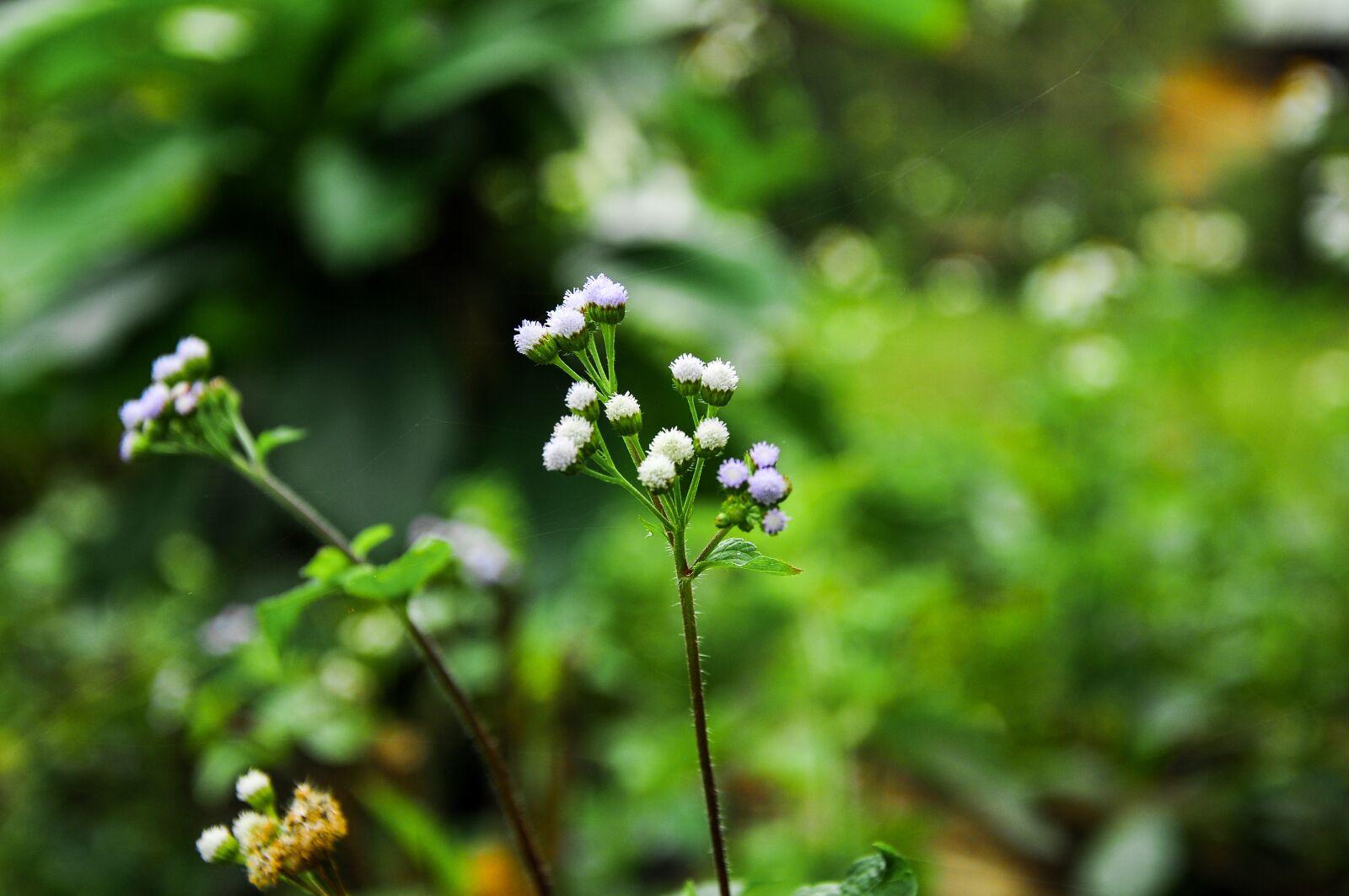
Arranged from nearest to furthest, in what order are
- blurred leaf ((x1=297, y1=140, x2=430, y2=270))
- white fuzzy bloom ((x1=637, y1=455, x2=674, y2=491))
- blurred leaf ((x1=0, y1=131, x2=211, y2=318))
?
white fuzzy bloom ((x1=637, y1=455, x2=674, y2=491)) → blurred leaf ((x1=297, y1=140, x2=430, y2=270)) → blurred leaf ((x1=0, y1=131, x2=211, y2=318))

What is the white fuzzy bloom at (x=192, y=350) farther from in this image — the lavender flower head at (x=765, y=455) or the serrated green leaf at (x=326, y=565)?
the lavender flower head at (x=765, y=455)

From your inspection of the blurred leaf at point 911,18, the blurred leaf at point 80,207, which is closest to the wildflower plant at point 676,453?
the blurred leaf at point 80,207

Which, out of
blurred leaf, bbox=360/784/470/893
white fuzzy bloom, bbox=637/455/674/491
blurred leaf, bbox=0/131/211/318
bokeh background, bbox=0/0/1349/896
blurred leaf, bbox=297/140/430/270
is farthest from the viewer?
blurred leaf, bbox=0/131/211/318

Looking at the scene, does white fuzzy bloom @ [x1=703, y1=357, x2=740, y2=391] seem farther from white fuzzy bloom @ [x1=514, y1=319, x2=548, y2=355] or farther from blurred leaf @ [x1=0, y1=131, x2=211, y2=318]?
blurred leaf @ [x1=0, y1=131, x2=211, y2=318]

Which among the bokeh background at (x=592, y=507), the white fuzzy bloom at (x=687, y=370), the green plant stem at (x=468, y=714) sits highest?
the bokeh background at (x=592, y=507)

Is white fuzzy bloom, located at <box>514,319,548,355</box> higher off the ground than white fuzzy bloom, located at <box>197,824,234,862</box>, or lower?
higher

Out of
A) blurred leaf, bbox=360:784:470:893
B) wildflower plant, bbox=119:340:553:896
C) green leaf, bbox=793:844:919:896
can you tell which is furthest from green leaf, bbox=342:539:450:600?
blurred leaf, bbox=360:784:470:893

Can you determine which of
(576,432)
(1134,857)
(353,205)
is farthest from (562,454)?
(353,205)
